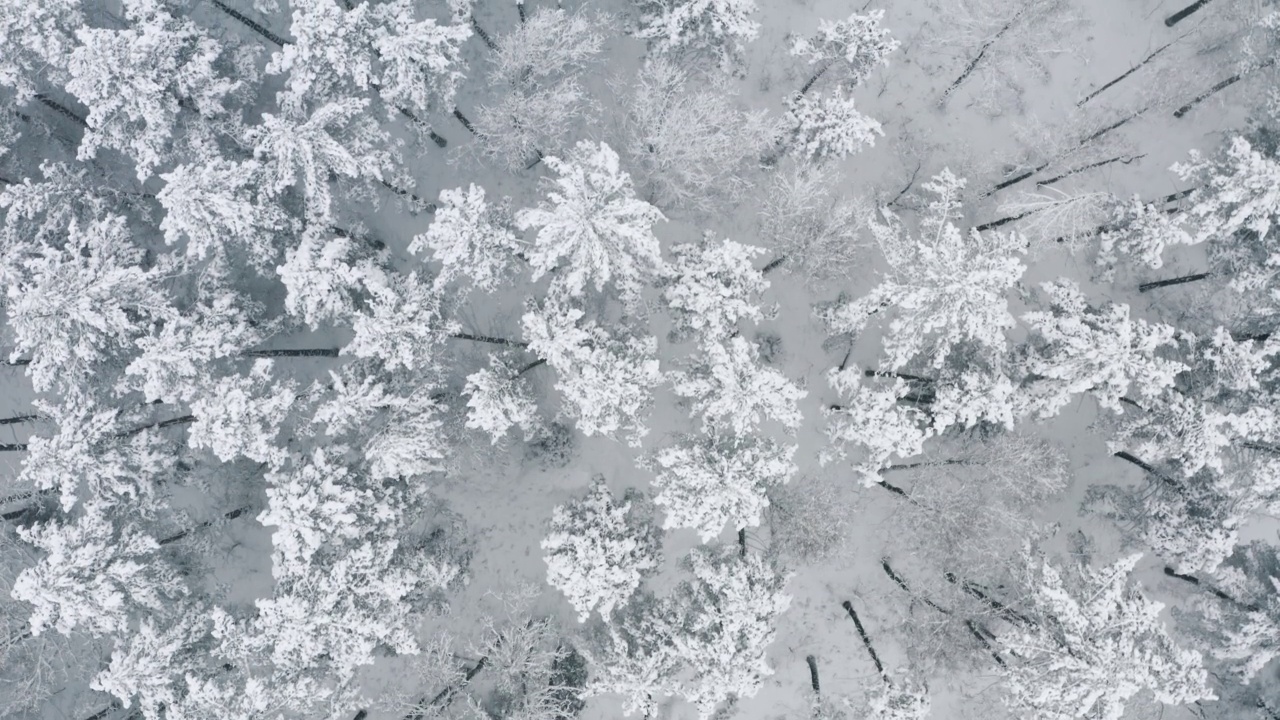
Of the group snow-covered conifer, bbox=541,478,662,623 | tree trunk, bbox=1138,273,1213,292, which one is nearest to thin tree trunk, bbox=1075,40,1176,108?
tree trunk, bbox=1138,273,1213,292

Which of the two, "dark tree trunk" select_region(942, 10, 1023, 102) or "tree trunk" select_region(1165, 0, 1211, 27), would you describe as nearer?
"dark tree trunk" select_region(942, 10, 1023, 102)

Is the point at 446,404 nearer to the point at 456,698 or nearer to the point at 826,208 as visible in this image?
the point at 456,698

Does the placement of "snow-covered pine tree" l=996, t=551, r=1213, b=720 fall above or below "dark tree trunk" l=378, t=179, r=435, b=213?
below

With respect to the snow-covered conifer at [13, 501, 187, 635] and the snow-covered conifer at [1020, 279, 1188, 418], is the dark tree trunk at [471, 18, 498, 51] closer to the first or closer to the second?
the snow-covered conifer at [13, 501, 187, 635]

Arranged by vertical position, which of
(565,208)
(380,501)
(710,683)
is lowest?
(710,683)

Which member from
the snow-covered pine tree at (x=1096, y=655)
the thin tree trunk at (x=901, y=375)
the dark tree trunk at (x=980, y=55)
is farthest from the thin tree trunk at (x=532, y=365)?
the dark tree trunk at (x=980, y=55)

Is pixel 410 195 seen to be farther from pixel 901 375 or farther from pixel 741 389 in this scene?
pixel 901 375

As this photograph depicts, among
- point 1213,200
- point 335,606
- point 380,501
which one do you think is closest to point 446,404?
point 380,501
